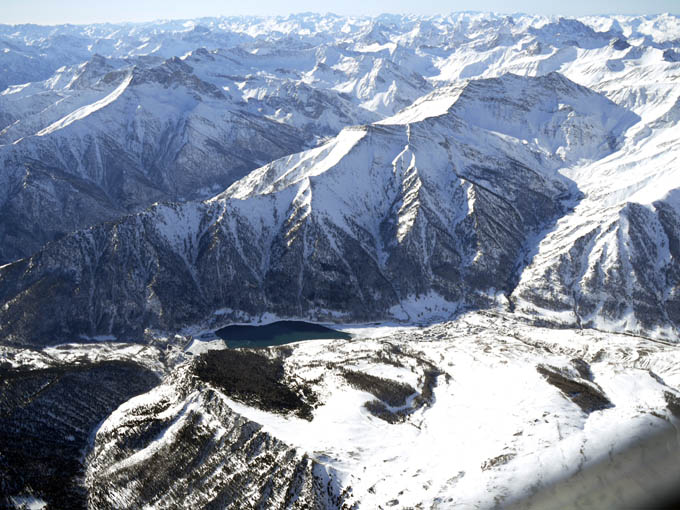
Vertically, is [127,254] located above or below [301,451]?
below

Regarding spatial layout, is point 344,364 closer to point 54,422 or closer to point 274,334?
point 274,334

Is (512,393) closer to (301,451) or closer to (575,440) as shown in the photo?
(575,440)

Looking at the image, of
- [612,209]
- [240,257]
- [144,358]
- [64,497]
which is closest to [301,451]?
[64,497]

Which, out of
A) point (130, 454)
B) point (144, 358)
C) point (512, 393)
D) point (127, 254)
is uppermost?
point (512, 393)

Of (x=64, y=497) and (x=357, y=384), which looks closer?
(x=64, y=497)

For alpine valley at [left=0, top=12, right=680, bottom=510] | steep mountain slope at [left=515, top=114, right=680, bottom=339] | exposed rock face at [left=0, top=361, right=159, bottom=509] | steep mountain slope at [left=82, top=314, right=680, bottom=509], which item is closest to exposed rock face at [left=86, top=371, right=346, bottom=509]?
steep mountain slope at [left=82, top=314, right=680, bottom=509]

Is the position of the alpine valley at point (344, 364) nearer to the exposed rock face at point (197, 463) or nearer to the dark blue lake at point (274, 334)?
the exposed rock face at point (197, 463)

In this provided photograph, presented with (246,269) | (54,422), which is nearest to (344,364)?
(54,422)

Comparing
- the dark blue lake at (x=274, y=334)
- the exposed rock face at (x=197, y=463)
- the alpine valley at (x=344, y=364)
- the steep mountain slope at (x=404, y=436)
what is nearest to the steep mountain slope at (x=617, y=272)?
the alpine valley at (x=344, y=364)
